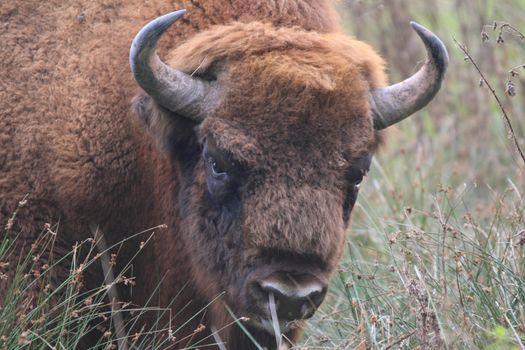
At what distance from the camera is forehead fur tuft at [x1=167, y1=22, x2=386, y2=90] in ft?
17.6

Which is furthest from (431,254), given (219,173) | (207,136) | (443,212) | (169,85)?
(169,85)

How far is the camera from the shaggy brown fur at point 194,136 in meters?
5.17

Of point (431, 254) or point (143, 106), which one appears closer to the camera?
point (143, 106)

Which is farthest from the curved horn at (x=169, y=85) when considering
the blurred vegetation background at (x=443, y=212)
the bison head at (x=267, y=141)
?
the blurred vegetation background at (x=443, y=212)

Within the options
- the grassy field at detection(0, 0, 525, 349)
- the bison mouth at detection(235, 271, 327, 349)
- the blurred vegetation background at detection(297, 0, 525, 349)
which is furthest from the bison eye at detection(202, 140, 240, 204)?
the blurred vegetation background at detection(297, 0, 525, 349)

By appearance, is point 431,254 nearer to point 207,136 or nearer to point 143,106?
point 207,136

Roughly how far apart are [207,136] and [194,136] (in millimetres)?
210

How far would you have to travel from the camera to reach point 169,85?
5.35 metres

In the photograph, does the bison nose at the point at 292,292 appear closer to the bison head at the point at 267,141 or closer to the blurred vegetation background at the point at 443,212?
the bison head at the point at 267,141

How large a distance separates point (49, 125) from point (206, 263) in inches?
42.9

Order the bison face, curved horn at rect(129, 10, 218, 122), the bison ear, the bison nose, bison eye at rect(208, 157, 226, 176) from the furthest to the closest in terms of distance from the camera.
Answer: the bison ear, bison eye at rect(208, 157, 226, 176), curved horn at rect(129, 10, 218, 122), the bison face, the bison nose

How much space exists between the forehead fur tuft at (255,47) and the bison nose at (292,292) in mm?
962

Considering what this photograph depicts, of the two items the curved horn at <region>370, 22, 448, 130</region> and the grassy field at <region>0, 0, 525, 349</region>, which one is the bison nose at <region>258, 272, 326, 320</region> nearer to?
the grassy field at <region>0, 0, 525, 349</region>

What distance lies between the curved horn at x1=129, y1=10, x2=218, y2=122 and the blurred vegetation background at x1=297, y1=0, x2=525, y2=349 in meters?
1.16
